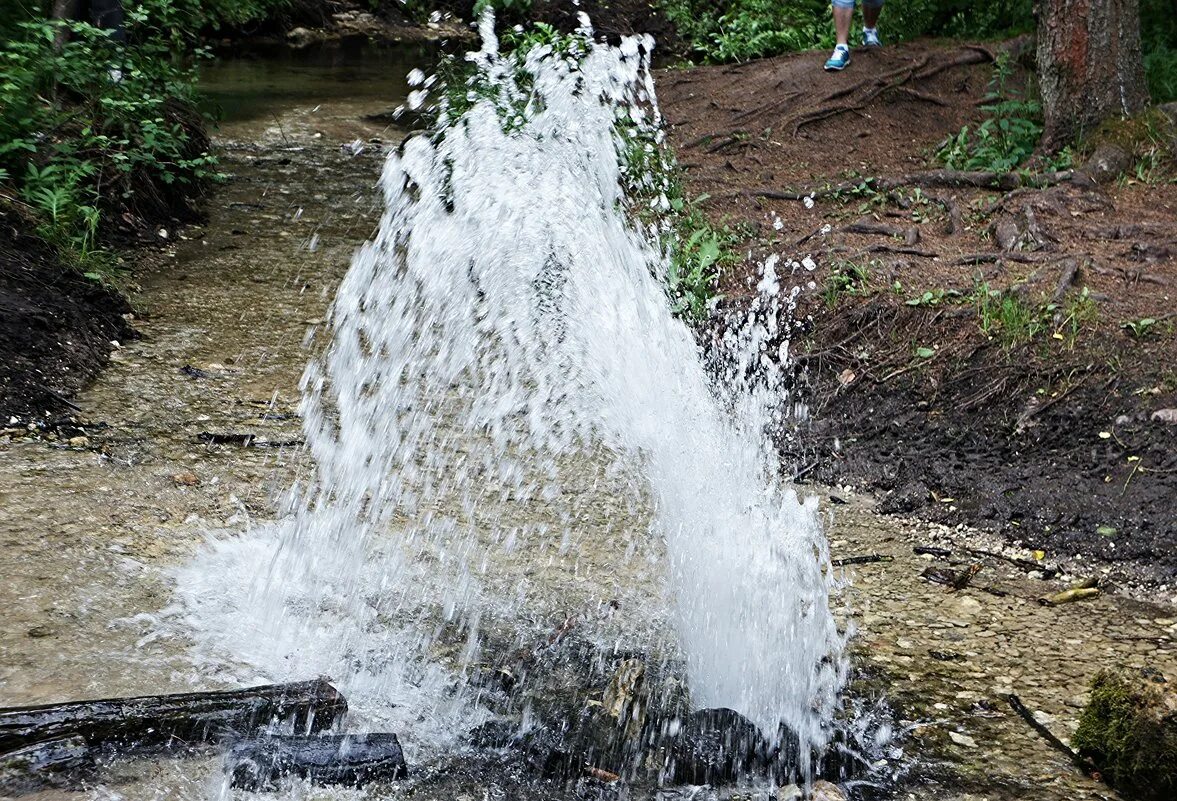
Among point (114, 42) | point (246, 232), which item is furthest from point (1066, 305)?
point (114, 42)

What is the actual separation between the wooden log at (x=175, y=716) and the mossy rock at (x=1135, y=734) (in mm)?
2199

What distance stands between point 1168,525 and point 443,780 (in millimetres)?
3073

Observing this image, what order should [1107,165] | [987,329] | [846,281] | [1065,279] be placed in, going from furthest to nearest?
1. [1107,165]
2. [846,281]
3. [1065,279]
4. [987,329]

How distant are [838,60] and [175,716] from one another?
9.15m

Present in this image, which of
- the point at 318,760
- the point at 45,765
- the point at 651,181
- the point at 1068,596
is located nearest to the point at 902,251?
the point at 651,181

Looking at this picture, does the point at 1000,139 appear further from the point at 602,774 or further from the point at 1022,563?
the point at 602,774

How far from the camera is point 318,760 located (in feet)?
11.0

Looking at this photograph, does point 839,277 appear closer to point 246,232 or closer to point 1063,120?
point 1063,120

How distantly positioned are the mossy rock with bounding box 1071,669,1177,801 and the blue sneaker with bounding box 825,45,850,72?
27.2 feet

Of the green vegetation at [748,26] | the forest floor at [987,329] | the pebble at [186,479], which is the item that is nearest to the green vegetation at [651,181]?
the forest floor at [987,329]

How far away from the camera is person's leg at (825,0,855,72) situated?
1053cm

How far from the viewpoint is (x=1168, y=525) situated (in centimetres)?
475

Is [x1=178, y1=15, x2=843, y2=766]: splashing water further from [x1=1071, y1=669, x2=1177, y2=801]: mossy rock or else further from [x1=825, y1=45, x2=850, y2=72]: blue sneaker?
[x1=825, y1=45, x2=850, y2=72]: blue sneaker

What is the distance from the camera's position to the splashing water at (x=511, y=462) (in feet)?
13.1
